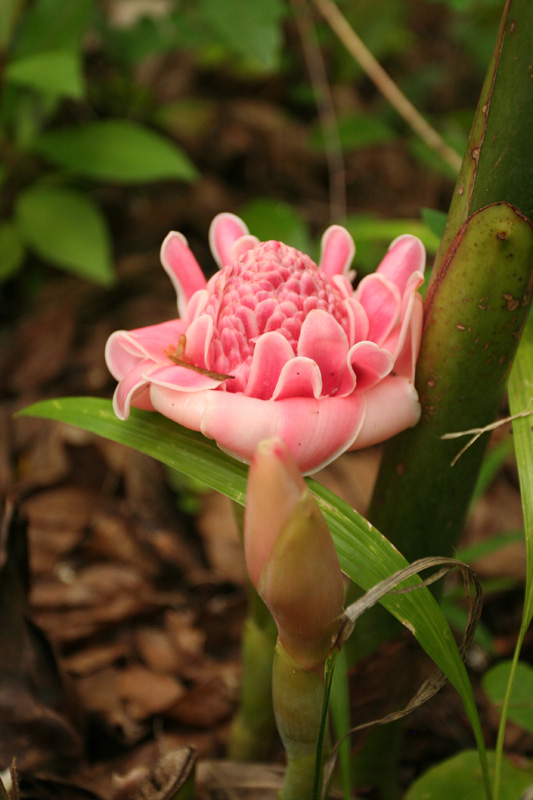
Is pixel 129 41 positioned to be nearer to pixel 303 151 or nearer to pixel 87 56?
pixel 87 56

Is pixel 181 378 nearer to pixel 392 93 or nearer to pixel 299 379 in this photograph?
pixel 299 379

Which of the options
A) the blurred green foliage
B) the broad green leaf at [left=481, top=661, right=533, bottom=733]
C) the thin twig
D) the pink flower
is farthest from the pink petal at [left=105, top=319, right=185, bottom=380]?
the broad green leaf at [left=481, top=661, right=533, bottom=733]

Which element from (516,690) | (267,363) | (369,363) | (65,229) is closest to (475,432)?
(369,363)

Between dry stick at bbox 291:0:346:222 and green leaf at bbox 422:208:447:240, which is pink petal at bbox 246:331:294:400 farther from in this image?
dry stick at bbox 291:0:346:222

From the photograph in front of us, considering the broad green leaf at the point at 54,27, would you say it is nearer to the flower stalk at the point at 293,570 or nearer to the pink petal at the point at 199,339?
the pink petal at the point at 199,339

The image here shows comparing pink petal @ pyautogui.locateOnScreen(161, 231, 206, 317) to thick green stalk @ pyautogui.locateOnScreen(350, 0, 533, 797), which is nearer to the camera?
thick green stalk @ pyautogui.locateOnScreen(350, 0, 533, 797)

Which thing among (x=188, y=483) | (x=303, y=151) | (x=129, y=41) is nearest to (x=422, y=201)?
(x=303, y=151)

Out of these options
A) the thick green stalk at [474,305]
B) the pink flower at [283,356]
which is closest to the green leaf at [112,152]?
the pink flower at [283,356]
